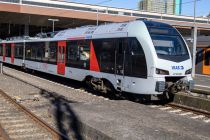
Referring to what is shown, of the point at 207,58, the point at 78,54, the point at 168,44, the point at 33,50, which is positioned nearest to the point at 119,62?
the point at 168,44

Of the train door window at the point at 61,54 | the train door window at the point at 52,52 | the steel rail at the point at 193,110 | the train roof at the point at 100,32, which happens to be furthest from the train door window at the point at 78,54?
the steel rail at the point at 193,110

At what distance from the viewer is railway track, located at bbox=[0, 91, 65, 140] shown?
817cm

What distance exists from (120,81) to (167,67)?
1.94 meters

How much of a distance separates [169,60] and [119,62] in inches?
76.4

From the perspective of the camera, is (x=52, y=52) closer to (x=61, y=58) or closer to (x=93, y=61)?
(x=61, y=58)

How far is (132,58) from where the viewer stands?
12539 mm

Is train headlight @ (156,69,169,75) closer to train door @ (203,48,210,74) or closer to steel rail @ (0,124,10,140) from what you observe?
steel rail @ (0,124,10,140)

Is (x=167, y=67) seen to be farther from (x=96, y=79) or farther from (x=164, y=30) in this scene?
(x=96, y=79)

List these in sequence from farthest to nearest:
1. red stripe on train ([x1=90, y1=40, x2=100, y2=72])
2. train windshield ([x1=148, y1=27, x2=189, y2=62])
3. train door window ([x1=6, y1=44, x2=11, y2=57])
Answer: train door window ([x1=6, y1=44, x2=11, y2=57])
red stripe on train ([x1=90, y1=40, x2=100, y2=72])
train windshield ([x1=148, y1=27, x2=189, y2=62])

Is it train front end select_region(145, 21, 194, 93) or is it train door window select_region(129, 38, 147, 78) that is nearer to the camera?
train front end select_region(145, 21, 194, 93)

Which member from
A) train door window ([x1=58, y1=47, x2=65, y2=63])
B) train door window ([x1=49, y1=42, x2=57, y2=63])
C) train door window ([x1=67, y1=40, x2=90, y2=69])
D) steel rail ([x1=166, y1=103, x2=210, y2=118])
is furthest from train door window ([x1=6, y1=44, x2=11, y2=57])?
steel rail ([x1=166, y1=103, x2=210, y2=118])

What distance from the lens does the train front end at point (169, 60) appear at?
39.4 ft

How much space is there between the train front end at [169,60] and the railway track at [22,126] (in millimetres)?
4264

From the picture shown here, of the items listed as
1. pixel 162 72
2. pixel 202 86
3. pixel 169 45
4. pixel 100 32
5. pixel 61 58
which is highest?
pixel 100 32
